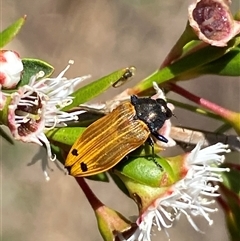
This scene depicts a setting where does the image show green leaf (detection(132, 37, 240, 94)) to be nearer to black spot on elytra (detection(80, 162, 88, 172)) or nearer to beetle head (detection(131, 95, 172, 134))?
beetle head (detection(131, 95, 172, 134))

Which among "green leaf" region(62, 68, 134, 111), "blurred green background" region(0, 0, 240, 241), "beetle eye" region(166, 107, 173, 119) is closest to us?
"green leaf" region(62, 68, 134, 111)

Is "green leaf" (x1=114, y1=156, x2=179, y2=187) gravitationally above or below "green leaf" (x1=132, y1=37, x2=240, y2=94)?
below

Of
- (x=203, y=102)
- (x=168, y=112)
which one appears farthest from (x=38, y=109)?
(x=203, y=102)

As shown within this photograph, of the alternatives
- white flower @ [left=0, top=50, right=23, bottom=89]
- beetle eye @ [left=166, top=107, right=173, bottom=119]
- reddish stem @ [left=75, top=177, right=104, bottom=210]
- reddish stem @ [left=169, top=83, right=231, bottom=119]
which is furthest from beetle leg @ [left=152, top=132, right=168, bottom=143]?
white flower @ [left=0, top=50, right=23, bottom=89]

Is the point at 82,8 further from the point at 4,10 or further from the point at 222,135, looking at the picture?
the point at 222,135

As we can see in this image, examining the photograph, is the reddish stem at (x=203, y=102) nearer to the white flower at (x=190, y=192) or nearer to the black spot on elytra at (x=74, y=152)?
the white flower at (x=190, y=192)

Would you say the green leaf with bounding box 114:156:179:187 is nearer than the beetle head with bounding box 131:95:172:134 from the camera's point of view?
Yes

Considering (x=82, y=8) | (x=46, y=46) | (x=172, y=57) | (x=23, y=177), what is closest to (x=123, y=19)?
(x=82, y=8)
